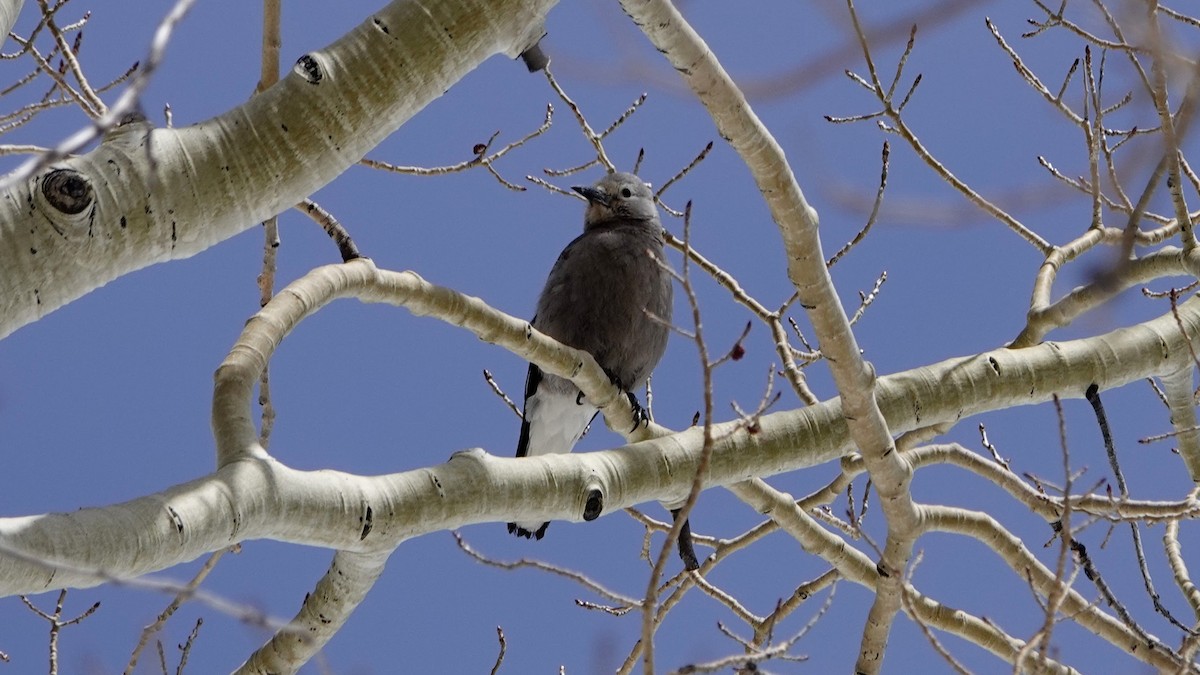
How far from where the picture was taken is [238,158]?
1.55m

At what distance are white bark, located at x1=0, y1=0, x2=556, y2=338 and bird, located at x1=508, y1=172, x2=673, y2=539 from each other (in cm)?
225

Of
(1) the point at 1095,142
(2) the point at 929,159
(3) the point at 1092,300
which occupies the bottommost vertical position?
(3) the point at 1092,300

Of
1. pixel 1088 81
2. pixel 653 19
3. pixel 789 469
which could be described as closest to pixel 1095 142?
pixel 1088 81

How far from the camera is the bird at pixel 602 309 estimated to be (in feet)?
13.4

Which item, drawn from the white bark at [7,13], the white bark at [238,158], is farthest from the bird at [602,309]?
the white bark at [7,13]

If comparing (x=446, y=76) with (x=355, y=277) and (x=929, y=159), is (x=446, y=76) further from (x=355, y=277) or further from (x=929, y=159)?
(x=929, y=159)

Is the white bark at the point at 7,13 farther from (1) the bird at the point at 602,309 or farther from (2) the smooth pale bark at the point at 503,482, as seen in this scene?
(1) the bird at the point at 602,309

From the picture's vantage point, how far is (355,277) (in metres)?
2.55

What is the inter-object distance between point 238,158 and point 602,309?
2597 mm

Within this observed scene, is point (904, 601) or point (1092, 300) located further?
point (1092, 300)

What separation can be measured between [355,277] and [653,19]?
1.09m

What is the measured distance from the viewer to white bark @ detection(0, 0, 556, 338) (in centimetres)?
138

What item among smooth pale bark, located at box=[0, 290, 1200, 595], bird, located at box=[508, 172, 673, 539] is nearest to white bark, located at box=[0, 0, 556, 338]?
smooth pale bark, located at box=[0, 290, 1200, 595]

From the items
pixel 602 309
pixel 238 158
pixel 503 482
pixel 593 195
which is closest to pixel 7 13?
pixel 238 158
